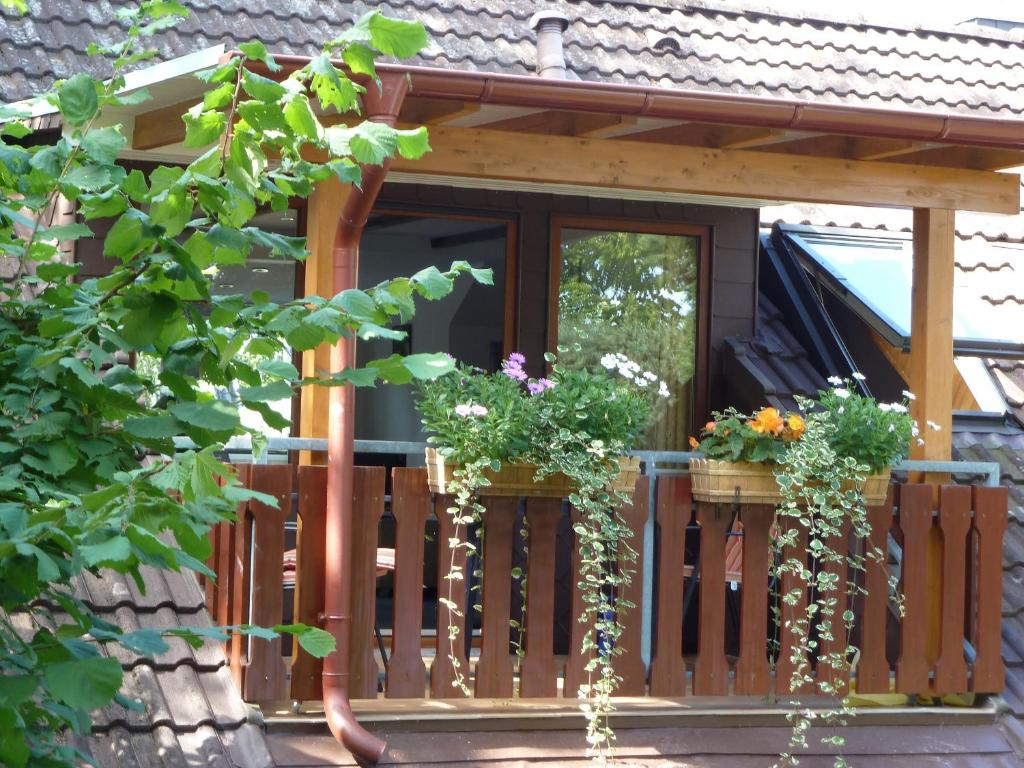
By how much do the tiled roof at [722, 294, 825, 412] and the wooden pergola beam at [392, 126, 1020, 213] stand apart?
5.59 ft

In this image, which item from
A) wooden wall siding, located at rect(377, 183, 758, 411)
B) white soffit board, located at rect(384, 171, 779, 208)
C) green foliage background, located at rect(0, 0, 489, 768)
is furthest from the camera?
wooden wall siding, located at rect(377, 183, 758, 411)

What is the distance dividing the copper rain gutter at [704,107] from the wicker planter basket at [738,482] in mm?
1323

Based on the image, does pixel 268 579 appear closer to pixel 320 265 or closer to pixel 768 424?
pixel 320 265

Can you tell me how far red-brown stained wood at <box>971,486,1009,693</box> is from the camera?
5.80m

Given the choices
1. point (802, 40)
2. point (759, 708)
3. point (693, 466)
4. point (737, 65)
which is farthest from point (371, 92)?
point (802, 40)

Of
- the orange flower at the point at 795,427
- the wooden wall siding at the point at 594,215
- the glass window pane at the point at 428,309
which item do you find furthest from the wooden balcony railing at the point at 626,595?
the glass window pane at the point at 428,309

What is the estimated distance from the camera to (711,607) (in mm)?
5516

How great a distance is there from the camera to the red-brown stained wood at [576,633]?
530 centimetres

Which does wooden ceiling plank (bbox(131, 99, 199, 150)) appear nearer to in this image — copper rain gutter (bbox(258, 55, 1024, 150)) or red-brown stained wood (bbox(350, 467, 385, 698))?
copper rain gutter (bbox(258, 55, 1024, 150))

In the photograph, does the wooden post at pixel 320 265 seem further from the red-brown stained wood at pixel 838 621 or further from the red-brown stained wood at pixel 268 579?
the red-brown stained wood at pixel 838 621

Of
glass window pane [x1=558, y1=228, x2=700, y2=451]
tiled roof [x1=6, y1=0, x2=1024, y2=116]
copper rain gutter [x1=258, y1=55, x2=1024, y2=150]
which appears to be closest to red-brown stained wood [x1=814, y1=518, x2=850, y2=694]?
copper rain gutter [x1=258, y1=55, x2=1024, y2=150]

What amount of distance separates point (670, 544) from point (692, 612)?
5.67 ft

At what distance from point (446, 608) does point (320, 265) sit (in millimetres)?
1385

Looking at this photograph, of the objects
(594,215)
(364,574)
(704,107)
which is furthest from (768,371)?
(364,574)
